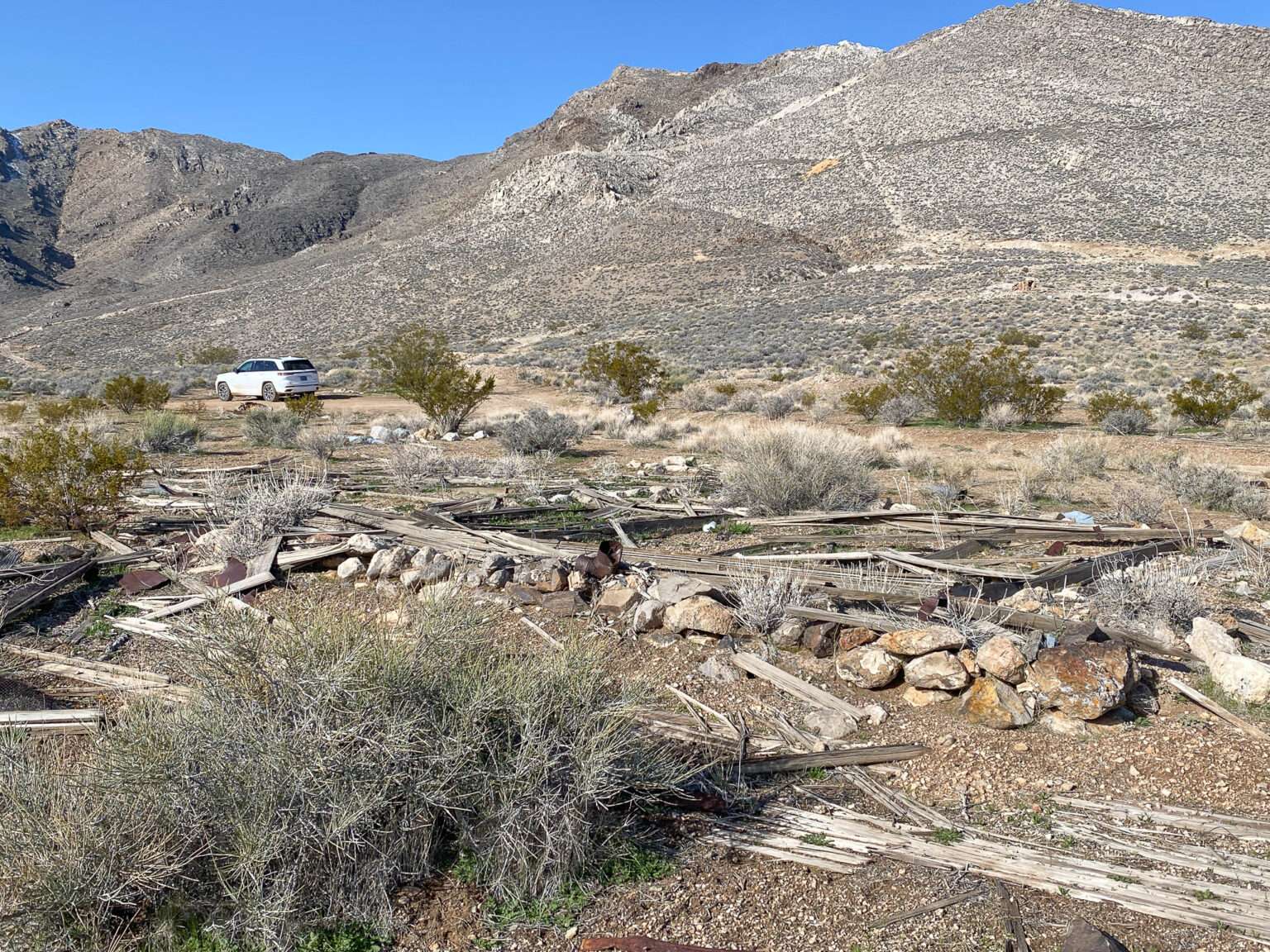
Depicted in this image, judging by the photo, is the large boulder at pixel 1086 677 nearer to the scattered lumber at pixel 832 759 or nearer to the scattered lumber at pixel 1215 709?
the scattered lumber at pixel 1215 709

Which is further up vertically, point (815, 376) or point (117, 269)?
point (117, 269)

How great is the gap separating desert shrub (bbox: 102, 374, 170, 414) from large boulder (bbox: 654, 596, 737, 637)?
22823mm

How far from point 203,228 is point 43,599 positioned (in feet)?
378

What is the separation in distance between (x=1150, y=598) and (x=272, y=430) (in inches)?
635

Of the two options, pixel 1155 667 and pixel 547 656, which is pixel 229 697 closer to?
pixel 547 656

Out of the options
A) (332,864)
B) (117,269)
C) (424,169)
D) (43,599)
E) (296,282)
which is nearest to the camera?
(332,864)

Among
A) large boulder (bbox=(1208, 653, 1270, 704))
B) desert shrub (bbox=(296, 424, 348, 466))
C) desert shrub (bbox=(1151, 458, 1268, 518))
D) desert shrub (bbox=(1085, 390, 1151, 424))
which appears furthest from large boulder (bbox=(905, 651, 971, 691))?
desert shrub (bbox=(1085, 390, 1151, 424))

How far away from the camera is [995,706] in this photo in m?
4.80

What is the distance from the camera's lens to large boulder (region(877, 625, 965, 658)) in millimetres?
5301

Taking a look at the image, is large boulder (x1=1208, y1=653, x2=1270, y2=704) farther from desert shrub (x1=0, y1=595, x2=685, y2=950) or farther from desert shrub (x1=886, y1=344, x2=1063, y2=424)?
desert shrub (x1=886, y1=344, x2=1063, y2=424)

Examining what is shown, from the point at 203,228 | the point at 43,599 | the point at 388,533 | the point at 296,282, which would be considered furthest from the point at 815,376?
the point at 203,228

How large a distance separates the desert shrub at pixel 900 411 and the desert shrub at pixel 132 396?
20.0m

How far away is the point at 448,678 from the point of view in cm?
370

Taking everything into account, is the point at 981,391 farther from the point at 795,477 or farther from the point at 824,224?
the point at 824,224
